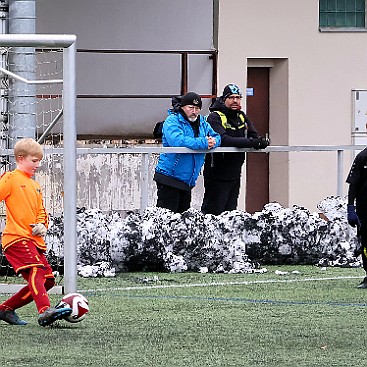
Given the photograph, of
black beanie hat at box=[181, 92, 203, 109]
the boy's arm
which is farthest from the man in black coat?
the boy's arm

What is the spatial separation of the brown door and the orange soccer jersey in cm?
1205

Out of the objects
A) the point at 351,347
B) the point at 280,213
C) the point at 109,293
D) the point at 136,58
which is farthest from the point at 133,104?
the point at 351,347

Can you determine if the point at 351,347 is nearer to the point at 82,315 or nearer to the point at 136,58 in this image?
the point at 82,315

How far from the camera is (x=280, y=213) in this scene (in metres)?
15.2

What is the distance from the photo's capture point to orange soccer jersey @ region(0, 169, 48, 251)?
1005 centimetres

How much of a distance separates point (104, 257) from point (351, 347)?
5.34 metres

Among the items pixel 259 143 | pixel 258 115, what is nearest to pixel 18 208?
pixel 259 143

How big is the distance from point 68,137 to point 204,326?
229cm

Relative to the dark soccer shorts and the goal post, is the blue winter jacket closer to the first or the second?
the goal post

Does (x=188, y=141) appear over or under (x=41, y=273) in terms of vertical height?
over

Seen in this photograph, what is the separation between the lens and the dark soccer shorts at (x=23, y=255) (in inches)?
393

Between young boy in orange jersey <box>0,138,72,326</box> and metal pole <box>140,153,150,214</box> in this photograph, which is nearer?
young boy in orange jersey <box>0,138,72,326</box>

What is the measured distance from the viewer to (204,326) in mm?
9898

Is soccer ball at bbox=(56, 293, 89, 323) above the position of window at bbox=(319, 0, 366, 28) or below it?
below
